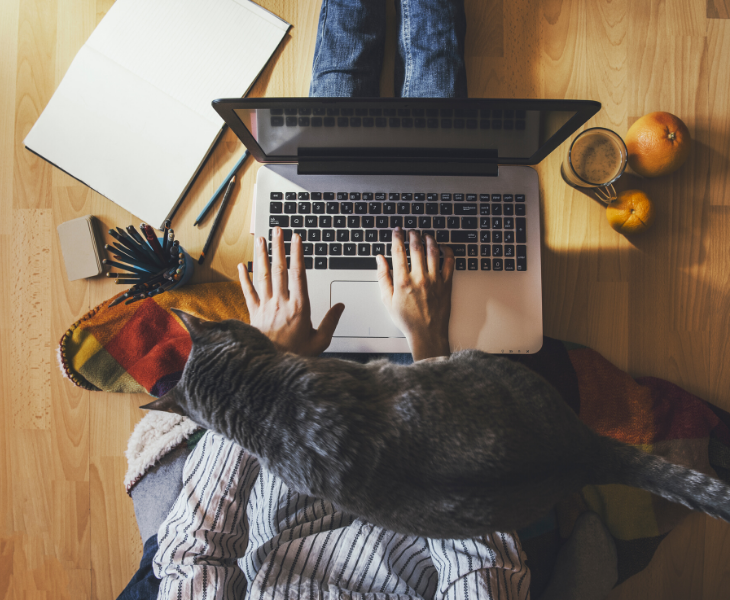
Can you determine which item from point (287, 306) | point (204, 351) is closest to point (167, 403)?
point (204, 351)

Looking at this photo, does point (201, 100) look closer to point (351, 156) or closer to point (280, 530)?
point (351, 156)

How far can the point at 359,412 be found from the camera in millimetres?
598

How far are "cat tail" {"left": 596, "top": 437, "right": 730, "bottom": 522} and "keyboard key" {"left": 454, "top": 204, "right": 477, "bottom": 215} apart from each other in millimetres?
472

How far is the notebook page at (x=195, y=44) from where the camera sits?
37.0 inches

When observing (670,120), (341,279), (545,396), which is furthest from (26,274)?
(670,120)

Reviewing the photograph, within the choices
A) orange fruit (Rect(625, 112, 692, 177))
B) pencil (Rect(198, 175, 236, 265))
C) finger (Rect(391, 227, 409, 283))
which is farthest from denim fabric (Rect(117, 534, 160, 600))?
orange fruit (Rect(625, 112, 692, 177))

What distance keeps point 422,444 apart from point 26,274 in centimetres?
100

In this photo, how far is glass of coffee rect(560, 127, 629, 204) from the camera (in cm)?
87

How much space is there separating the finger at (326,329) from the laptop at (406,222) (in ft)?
0.12

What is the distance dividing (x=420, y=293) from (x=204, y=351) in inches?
16.0

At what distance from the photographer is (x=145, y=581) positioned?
88 cm

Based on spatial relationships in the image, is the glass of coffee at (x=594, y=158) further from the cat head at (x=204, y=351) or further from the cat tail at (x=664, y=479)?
the cat head at (x=204, y=351)

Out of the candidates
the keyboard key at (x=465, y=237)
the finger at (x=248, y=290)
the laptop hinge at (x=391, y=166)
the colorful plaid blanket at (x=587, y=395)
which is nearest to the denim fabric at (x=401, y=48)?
the laptop hinge at (x=391, y=166)

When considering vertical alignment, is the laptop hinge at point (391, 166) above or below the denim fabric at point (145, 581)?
above
